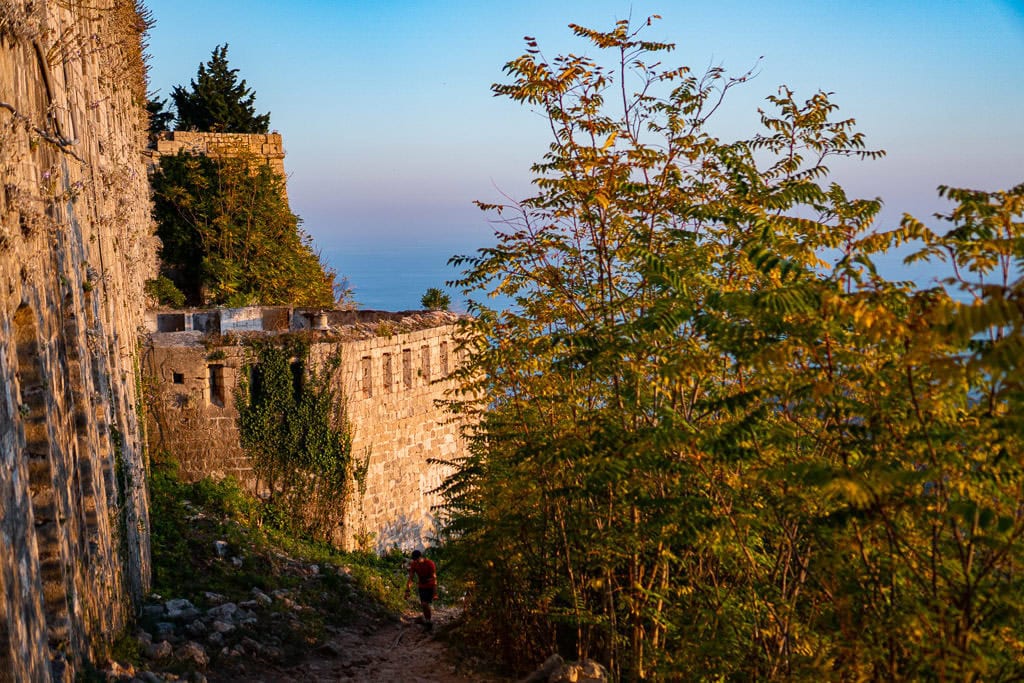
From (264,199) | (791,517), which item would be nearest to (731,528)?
(791,517)

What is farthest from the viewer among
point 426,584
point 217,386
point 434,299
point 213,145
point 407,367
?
point 213,145

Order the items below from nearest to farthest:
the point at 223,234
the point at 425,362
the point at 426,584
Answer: the point at 426,584
the point at 425,362
the point at 223,234

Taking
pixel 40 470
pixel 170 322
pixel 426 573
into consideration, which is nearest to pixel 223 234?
pixel 170 322

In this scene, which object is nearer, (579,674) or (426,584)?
(579,674)

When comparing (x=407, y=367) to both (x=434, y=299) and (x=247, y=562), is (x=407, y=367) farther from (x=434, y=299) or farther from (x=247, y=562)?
(x=247, y=562)

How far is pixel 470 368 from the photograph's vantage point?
11.7 metres

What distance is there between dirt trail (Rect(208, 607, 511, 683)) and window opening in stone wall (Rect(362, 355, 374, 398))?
21.2 feet

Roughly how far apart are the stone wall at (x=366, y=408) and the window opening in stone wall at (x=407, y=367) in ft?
0.09

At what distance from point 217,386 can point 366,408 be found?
3.25 m

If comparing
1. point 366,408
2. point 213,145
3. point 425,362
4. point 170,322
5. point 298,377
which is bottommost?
point 366,408

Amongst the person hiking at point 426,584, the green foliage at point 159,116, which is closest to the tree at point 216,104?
the green foliage at point 159,116

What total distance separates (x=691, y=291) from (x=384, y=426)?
50.3 ft

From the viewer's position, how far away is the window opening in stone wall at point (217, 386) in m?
19.4

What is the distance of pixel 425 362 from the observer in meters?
22.7
